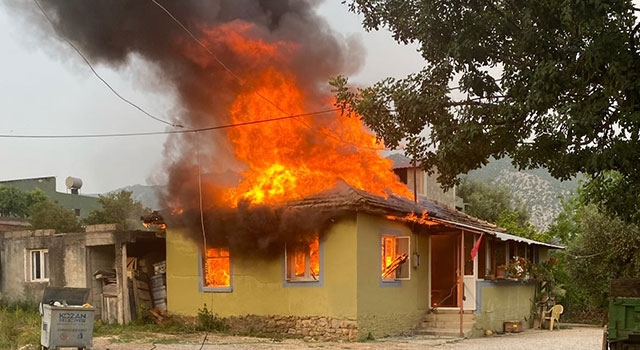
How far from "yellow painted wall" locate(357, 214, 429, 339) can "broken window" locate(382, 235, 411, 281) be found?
238 mm

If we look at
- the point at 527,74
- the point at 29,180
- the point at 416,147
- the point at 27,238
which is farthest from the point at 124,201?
the point at 527,74

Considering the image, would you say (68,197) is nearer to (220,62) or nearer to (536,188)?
(220,62)

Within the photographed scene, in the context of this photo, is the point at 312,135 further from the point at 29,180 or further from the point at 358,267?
the point at 29,180

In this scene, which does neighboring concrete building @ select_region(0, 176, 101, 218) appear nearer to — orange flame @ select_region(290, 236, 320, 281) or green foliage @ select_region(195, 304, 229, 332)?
green foliage @ select_region(195, 304, 229, 332)

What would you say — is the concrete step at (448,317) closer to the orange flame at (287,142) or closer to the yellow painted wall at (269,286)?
the yellow painted wall at (269,286)

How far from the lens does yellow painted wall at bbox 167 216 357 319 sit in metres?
19.1

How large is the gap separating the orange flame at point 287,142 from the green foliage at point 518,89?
469 centimetres

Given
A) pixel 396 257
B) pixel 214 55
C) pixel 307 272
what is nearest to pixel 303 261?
pixel 307 272

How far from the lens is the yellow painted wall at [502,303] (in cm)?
2215

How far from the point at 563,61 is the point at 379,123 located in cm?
368

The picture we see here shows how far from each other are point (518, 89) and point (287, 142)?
29.3ft

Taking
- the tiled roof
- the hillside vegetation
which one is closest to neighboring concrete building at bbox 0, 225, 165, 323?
the tiled roof

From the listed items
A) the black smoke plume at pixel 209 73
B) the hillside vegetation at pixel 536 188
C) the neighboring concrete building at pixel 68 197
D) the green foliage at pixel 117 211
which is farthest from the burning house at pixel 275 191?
the hillside vegetation at pixel 536 188

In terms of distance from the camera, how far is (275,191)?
65.9 ft
